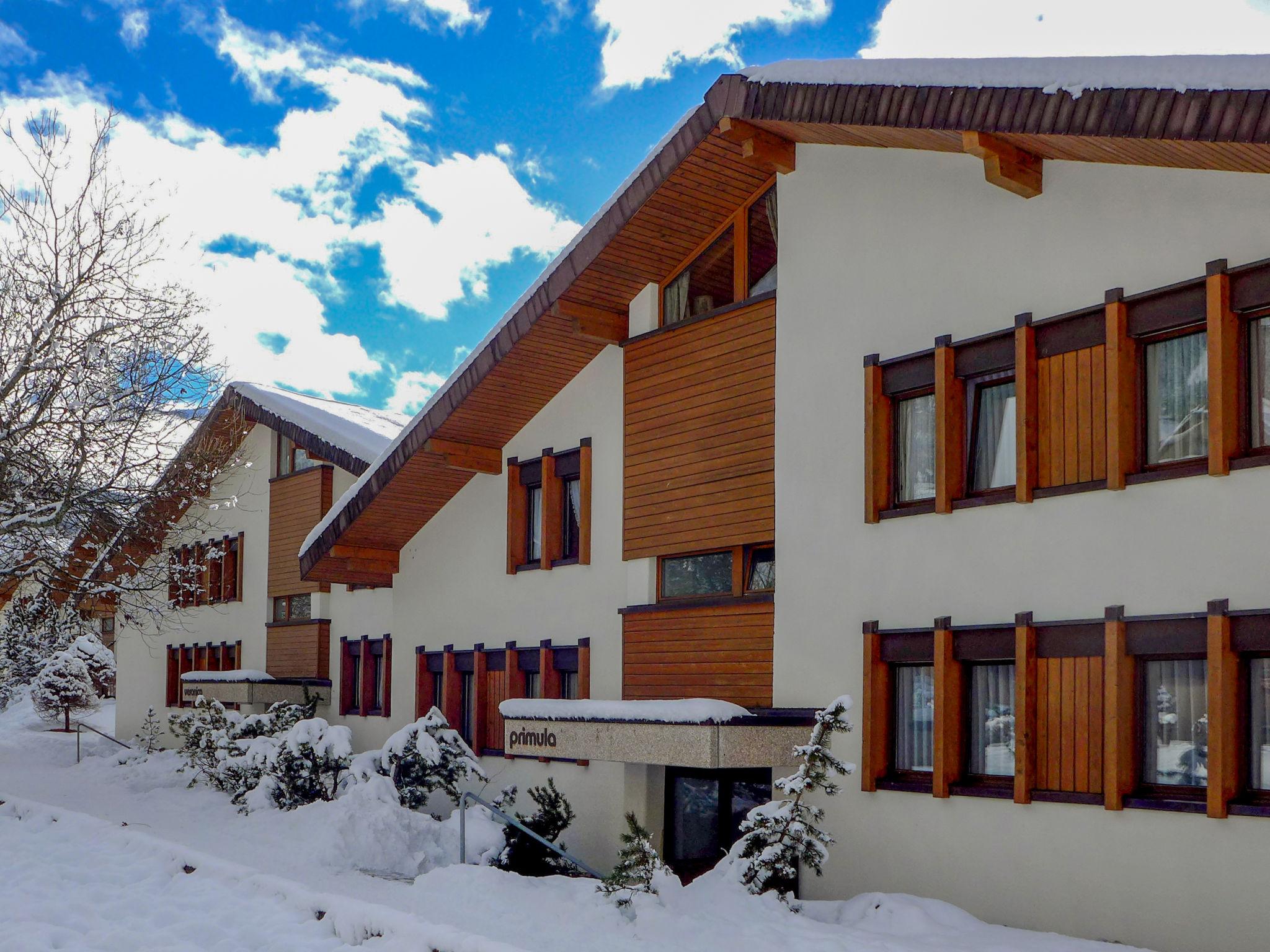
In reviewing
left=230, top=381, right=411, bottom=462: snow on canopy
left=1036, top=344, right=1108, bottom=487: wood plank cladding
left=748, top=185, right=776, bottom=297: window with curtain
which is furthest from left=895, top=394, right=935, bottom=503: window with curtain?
left=230, top=381, right=411, bottom=462: snow on canopy

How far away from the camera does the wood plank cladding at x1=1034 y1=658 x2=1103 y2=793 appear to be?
33.9 ft

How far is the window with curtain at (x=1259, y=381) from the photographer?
9.64 meters

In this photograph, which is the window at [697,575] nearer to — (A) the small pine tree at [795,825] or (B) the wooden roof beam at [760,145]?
(A) the small pine tree at [795,825]

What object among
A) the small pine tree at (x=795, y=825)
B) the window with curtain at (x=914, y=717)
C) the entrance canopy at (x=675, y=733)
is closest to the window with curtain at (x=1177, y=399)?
the window with curtain at (x=914, y=717)

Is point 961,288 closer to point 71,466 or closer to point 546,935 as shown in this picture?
point 546,935

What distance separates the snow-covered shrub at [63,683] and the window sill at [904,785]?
2563cm

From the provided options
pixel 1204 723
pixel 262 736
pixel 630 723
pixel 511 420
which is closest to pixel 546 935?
pixel 630 723

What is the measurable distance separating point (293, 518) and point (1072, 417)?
17470 mm

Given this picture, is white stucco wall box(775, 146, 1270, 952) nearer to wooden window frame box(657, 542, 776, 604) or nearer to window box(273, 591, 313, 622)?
wooden window frame box(657, 542, 776, 604)

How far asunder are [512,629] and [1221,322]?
1060cm

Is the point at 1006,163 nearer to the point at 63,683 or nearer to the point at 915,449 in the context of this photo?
the point at 915,449

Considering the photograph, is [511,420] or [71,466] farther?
[71,466]

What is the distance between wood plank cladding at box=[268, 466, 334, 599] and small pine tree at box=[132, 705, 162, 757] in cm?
534

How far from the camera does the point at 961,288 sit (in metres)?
11.7
